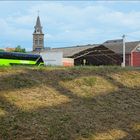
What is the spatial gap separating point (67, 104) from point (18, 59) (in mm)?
7658

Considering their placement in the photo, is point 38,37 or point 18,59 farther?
point 38,37

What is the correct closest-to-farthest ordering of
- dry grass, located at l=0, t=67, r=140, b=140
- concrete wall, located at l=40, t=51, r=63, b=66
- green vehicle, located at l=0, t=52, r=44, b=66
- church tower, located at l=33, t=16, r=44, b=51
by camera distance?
1. dry grass, located at l=0, t=67, r=140, b=140
2. green vehicle, located at l=0, t=52, r=44, b=66
3. concrete wall, located at l=40, t=51, r=63, b=66
4. church tower, located at l=33, t=16, r=44, b=51

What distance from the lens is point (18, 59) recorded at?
62.8ft

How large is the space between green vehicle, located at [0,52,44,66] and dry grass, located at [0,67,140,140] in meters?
3.91

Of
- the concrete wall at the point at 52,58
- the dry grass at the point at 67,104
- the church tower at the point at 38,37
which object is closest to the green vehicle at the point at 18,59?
the dry grass at the point at 67,104

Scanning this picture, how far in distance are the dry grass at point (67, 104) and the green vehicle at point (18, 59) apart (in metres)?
3.91

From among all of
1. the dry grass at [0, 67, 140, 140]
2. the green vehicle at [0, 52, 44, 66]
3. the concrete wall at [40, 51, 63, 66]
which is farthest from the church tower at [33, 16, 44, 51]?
the dry grass at [0, 67, 140, 140]

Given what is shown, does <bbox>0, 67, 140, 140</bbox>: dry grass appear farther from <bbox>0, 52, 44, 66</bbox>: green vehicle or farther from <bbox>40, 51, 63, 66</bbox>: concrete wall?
<bbox>40, 51, 63, 66</bbox>: concrete wall

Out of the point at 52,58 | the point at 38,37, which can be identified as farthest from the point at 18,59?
the point at 38,37

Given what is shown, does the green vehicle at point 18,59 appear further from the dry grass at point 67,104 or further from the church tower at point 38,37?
the church tower at point 38,37

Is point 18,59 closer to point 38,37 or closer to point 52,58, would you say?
point 52,58

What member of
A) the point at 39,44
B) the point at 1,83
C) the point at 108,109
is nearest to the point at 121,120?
the point at 108,109

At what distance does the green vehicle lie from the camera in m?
17.9

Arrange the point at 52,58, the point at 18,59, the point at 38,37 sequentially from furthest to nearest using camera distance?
the point at 38,37 → the point at 52,58 → the point at 18,59
